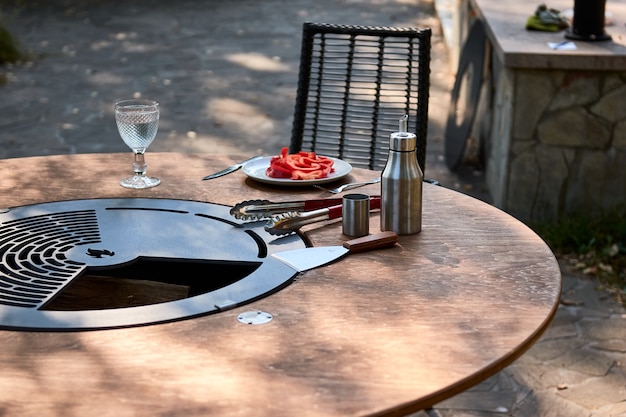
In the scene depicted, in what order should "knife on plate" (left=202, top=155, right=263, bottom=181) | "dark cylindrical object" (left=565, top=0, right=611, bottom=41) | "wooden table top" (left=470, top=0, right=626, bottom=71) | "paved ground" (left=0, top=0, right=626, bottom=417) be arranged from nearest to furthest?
"knife on plate" (left=202, top=155, right=263, bottom=181) < "paved ground" (left=0, top=0, right=626, bottom=417) < "wooden table top" (left=470, top=0, right=626, bottom=71) < "dark cylindrical object" (left=565, top=0, right=611, bottom=41)

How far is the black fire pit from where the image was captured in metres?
1.51

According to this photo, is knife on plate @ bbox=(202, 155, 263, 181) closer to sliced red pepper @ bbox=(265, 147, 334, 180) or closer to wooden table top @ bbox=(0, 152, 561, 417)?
sliced red pepper @ bbox=(265, 147, 334, 180)

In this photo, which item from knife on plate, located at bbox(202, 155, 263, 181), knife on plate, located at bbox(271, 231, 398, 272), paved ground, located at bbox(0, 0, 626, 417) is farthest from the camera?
paved ground, located at bbox(0, 0, 626, 417)

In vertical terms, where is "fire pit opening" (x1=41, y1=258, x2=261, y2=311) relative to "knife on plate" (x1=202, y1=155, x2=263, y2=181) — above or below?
below

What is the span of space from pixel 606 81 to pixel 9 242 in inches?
114

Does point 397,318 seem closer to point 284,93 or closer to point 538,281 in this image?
point 538,281

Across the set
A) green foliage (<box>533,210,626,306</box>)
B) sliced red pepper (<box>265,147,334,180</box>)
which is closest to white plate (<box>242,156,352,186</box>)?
sliced red pepper (<box>265,147,334,180</box>)

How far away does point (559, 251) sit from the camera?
159 inches

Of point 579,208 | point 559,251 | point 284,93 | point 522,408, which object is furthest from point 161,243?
point 284,93

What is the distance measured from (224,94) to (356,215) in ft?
16.8

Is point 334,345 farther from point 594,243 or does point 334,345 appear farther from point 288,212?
point 594,243

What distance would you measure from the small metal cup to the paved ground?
1.08 metres

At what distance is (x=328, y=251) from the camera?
1.73 meters

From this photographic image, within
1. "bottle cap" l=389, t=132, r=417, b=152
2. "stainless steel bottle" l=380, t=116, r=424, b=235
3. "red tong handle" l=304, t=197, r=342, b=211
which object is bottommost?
"red tong handle" l=304, t=197, r=342, b=211
